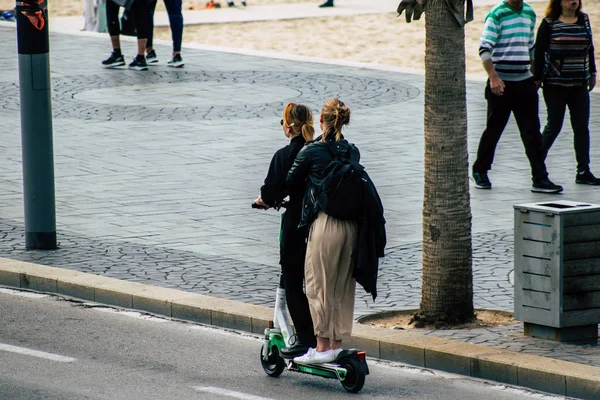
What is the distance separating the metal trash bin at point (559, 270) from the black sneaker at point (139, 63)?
44.9 feet

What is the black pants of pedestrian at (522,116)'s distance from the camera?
12391 millimetres

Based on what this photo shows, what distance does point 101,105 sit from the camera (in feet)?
58.6

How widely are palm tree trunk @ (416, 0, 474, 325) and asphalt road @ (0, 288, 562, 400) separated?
0.74 meters

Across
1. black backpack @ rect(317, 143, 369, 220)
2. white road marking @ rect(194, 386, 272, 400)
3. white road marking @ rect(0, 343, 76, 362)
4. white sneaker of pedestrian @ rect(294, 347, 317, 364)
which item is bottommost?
white road marking @ rect(194, 386, 272, 400)

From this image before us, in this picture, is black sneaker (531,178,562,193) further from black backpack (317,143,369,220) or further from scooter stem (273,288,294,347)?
black backpack (317,143,369,220)

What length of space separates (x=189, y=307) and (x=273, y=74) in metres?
12.3

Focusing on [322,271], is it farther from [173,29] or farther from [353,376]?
[173,29]

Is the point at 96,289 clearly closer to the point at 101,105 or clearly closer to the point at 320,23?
the point at 101,105

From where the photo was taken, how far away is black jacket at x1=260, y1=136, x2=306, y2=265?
7277 millimetres

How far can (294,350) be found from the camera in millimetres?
7316

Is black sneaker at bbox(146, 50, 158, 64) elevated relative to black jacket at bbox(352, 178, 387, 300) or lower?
elevated

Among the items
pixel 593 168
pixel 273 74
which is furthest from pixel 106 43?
pixel 593 168

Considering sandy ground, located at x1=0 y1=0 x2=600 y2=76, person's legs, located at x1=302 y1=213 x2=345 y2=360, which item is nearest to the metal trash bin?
person's legs, located at x1=302 y1=213 x2=345 y2=360

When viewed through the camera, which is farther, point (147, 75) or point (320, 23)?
point (320, 23)
